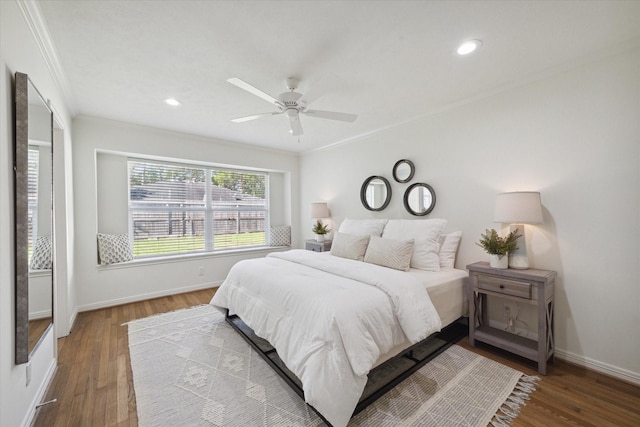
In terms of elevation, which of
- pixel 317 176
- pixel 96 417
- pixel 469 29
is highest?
pixel 469 29

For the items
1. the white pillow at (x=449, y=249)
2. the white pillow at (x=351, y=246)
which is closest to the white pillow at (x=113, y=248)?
the white pillow at (x=351, y=246)

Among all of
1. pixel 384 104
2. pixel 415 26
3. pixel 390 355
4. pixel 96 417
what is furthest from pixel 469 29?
pixel 96 417

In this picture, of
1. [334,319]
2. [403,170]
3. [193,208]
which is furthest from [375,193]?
[193,208]

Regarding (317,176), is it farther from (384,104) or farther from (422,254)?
(422,254)

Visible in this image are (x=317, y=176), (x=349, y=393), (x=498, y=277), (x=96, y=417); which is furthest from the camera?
(x=317, y=176)

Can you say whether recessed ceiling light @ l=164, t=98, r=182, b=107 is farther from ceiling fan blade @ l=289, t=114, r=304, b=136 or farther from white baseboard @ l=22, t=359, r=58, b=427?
white baseboard @ l=22, t=359, r=58, b=427

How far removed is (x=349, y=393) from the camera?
1.48 meters

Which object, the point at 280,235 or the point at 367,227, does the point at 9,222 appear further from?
the point at 280,235

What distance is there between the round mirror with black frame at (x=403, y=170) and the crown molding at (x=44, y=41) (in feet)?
11.3

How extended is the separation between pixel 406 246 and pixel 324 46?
1.91m

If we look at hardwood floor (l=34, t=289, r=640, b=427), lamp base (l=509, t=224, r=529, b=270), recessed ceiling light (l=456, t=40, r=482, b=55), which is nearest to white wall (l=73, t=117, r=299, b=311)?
hardwood floor (l=34, t=289, r=640, b=427)

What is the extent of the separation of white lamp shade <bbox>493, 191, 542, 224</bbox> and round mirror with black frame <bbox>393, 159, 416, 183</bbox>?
4.20 feet

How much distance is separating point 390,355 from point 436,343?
91 centimetres

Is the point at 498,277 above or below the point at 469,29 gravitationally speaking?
below
